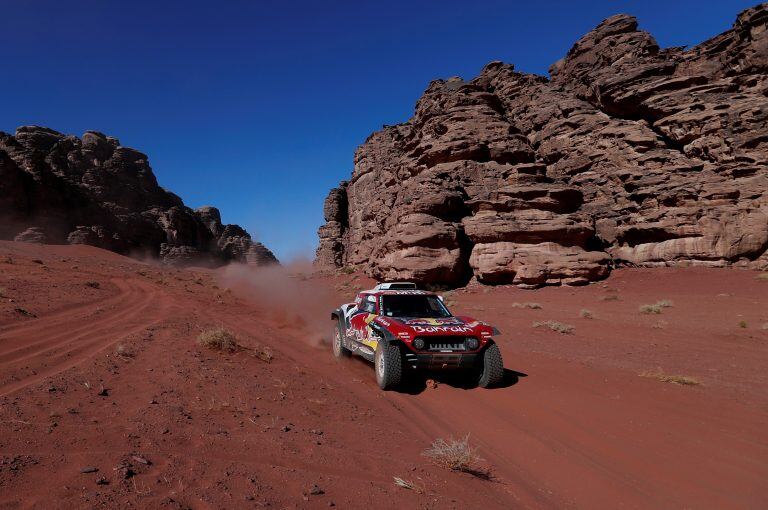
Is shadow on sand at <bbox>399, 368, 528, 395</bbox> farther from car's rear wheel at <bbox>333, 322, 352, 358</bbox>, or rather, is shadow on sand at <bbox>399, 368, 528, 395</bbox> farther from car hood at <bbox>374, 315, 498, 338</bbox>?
car's rear wheel at <bbox>333, 322, 352, 358</bbox>

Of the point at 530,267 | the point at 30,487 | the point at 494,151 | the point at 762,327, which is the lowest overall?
the point at 30,487

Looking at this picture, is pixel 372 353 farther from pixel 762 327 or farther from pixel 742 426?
pixel 762 327

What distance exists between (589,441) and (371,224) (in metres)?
37.0

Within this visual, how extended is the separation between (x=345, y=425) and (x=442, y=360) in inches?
97.0

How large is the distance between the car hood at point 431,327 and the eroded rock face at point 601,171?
651 inches

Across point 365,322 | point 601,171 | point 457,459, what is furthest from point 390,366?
point 601,171

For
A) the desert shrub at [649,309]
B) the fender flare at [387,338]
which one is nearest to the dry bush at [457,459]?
the fender flare at [387,338]

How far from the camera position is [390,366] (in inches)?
266

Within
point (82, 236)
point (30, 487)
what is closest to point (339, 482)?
point (30, 487)

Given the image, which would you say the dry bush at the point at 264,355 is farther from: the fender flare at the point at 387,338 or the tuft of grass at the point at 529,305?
Answer: the tuft of grass at the point at 529,305

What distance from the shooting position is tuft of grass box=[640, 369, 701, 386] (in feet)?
23.0

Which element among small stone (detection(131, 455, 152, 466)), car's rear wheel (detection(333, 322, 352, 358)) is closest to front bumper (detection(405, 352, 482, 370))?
car's rear wheel (detection(333, 322, 352, 358))

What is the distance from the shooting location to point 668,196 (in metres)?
23.2

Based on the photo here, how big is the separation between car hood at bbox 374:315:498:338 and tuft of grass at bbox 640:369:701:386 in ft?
10.4
